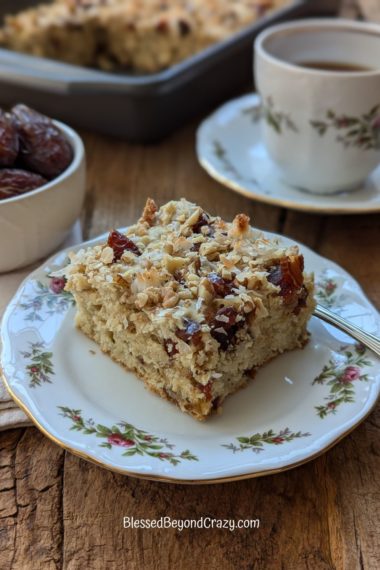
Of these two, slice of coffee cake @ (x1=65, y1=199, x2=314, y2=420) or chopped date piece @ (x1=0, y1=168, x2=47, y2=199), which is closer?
slice of coffee cake @ (x1=65, y1=199, x2=314, y2=420)

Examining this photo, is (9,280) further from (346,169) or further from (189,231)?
(346,169)

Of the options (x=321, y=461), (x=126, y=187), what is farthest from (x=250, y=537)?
(x=126, y=187)

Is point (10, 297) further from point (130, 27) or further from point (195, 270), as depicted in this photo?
point (130, 27)

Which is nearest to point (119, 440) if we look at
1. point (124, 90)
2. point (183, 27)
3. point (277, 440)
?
point (277, 440)

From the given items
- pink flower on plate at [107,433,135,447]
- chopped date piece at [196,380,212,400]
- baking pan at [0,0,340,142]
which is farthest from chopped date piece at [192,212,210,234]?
baking pan at [0,0,340,142]

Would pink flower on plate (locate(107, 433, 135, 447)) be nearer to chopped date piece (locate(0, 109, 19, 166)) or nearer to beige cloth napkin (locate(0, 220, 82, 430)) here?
beige cloth napkin (locate(0, 220, 82, 430))

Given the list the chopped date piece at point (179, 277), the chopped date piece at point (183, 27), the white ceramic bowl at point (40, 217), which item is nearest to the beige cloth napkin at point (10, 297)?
the white ceramic bowl at point (40, 217)
